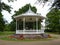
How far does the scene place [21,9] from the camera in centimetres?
5862

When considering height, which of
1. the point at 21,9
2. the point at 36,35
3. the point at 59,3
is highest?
the point at 21,9

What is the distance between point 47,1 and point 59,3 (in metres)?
0.80

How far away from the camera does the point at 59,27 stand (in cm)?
4881

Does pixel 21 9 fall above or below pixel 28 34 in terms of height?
above

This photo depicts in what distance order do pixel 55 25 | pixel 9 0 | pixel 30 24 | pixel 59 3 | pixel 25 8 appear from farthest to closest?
pixel 25 8, pixel 55 25, pixel 30 24, pixel 9 0, pixel 59 3

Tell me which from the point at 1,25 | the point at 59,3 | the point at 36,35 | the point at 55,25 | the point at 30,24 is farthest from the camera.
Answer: the point at 55,25

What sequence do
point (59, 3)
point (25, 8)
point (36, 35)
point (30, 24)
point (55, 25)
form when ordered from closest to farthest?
point (59, 3) → point (36, 35) → point (30, 24) → point (55, 25) → point (25, 8)

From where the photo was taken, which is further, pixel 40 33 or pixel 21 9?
pixel 21 9

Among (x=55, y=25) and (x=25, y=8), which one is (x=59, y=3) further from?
(x=25, y=8)

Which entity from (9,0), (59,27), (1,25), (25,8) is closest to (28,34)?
(9,0)

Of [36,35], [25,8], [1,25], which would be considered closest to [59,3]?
[36,35]

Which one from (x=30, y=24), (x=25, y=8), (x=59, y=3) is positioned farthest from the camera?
(x=25, y=8)

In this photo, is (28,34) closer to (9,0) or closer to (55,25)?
(9,0)

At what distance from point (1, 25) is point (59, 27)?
16.9 metres
